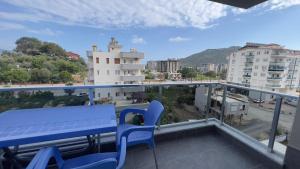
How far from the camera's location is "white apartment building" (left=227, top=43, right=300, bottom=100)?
68.8ft

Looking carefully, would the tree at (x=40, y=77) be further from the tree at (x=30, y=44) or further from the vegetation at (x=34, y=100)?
the tree at (x=30, y=44)

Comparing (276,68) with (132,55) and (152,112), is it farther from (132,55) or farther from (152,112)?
(152,112)

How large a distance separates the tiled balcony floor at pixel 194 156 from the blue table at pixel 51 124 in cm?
87

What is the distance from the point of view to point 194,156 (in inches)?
73.7

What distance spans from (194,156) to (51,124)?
1737 millimetres

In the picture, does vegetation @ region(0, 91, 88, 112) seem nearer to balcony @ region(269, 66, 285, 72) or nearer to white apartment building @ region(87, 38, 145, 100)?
white apartment building @ region(87, 38, 145, 100)

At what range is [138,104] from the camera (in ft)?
6.32

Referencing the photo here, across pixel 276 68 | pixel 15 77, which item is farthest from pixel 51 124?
pixel 276 68

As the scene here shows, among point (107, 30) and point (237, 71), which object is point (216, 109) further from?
point (237, 71)

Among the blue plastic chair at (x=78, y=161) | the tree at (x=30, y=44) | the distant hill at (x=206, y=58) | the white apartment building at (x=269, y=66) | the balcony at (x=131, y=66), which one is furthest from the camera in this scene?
the distant hill at (x=206, y=58)

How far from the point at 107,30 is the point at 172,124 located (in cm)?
1528

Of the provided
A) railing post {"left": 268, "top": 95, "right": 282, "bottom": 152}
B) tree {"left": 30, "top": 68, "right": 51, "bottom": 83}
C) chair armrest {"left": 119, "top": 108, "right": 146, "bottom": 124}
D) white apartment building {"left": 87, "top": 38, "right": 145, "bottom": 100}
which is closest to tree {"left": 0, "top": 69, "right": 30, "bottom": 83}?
tree {"left": 30, "top": 68, "right": 51, "bottom": 83}

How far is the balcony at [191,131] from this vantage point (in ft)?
5.25

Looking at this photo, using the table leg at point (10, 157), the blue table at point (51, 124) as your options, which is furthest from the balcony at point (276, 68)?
the table leg at point (10, 157)
